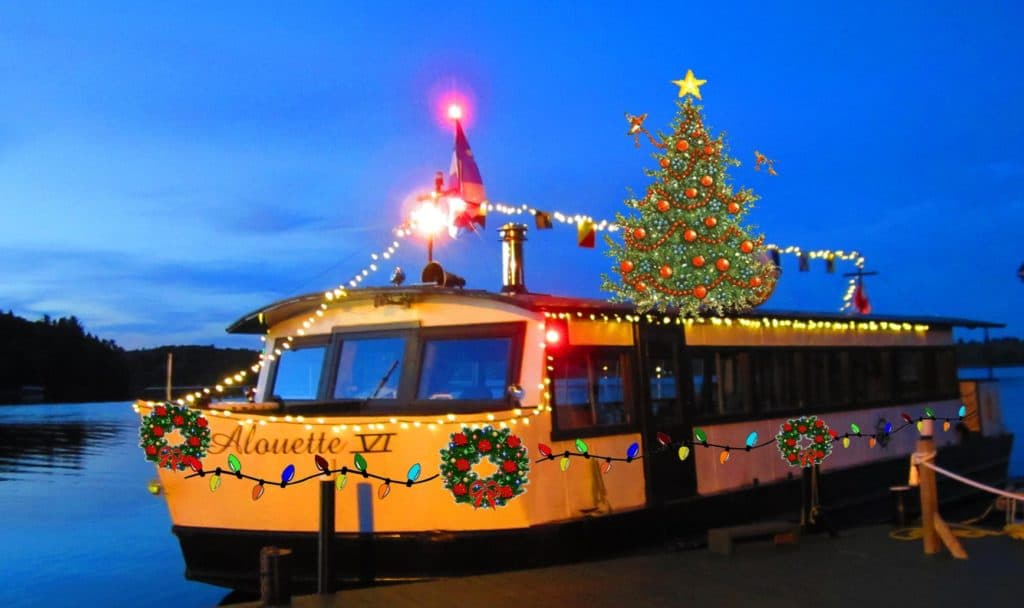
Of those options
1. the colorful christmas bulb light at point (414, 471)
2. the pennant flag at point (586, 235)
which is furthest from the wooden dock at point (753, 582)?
the pennant flag at point (586, 235)

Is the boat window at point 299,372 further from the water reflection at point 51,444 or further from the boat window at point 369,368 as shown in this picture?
the water reflection at point 51,444

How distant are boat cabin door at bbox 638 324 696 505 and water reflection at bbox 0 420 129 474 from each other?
23593 millimetres

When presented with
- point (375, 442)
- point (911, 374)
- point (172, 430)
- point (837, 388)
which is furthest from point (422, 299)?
point (911, 374)

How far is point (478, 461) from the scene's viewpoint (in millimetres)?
8367

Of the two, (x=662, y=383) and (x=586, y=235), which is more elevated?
(x=586, y=235)

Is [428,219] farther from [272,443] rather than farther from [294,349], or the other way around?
[272,443]

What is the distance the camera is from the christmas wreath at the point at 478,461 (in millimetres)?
8344

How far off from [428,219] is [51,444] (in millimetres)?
33621

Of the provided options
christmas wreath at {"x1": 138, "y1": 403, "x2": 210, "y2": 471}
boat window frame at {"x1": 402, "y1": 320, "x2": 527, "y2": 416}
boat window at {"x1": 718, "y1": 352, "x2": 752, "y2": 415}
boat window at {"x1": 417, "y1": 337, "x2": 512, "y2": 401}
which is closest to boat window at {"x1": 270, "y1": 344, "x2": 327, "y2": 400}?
boat window frame at {"x1": 402, "y1": 320, "x2": 527, "y2": 416}

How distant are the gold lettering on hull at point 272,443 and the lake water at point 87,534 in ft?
16.5

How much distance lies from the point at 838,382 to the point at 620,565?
6.63m

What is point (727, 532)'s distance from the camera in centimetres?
916

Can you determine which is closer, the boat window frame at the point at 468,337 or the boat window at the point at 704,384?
the boat window frame at the point at 468,337

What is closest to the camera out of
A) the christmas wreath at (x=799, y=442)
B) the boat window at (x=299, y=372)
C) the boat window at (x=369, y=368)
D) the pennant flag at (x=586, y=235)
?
the boat window at (x=369, y=368)
